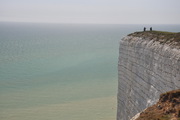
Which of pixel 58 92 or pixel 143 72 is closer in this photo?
pixel 143 72

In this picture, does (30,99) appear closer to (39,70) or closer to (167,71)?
(39,70)

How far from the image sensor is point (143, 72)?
21422mm

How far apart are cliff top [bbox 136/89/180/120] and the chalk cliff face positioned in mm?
6893

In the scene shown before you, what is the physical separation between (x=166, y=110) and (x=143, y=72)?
43.8 feet

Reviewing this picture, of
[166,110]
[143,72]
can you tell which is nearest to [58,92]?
[143,72]

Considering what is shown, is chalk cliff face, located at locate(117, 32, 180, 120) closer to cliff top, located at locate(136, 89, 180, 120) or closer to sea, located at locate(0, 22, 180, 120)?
cliff top, located at locate(136, 89, 180, 120)

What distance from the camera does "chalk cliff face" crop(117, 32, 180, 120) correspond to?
17.2 metres

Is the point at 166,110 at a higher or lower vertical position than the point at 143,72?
higher

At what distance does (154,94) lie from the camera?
1902cm

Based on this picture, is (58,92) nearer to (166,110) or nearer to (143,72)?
(143,72)

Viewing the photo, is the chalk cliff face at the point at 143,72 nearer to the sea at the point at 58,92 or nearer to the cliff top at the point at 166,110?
the cliff top at the point at 166,110

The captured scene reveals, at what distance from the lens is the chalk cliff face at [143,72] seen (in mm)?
17172

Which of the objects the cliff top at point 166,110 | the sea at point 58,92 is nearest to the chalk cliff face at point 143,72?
the cliff top at point 166,110

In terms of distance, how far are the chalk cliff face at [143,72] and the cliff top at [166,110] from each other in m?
6.89
